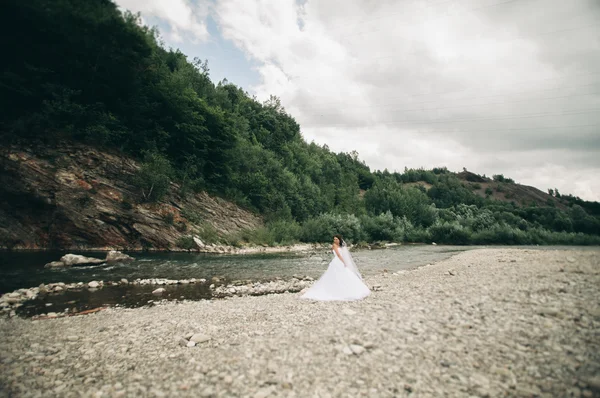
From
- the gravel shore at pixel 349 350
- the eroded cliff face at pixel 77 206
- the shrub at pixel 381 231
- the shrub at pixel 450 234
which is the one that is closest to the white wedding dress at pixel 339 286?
the gravel shore at pixel 349 350

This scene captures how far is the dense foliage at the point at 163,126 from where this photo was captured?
43.7 ft

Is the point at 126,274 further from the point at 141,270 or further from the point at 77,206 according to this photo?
the point at 77,206

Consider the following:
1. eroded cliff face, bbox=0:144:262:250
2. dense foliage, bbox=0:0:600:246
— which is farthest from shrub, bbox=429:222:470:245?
eroded cliff face, bbox=0:144:262:250

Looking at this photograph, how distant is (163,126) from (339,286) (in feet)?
123

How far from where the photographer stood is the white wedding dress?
9836 mm

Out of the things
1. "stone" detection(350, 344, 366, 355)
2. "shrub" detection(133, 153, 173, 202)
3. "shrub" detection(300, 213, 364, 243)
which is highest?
"shrub" detection(133, 153, 173, 202)

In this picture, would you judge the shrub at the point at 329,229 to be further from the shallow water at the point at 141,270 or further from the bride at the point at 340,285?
the bride at the point at 340,285

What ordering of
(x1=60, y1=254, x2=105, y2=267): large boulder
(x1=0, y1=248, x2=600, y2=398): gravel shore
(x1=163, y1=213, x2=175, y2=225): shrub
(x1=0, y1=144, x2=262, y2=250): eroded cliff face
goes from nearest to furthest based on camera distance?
(x1=0, y1=248, x2=600, y2=398): gravel shore < (x1=60, y1=254, x2=105, y2=267): large boulder < (x1=0, y1=144, x2=262, y2=250): eroded cliff face < (x1=163, y1=213, x2=175, y2=225): shrub

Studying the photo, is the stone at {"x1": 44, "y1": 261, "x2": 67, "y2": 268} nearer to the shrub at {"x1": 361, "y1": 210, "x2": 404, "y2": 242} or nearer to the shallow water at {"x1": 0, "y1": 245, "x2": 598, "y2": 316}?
the shallow water at {"x1": 0, "y1": 245, "x2": 598, "y2": 316}

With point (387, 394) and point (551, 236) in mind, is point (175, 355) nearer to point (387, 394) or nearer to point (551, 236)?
point (387, 394)

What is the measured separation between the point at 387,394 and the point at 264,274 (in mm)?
15558

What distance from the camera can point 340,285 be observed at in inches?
399

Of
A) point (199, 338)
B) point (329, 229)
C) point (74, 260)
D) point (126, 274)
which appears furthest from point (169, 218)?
point (199, 338)

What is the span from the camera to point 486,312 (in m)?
6.29
